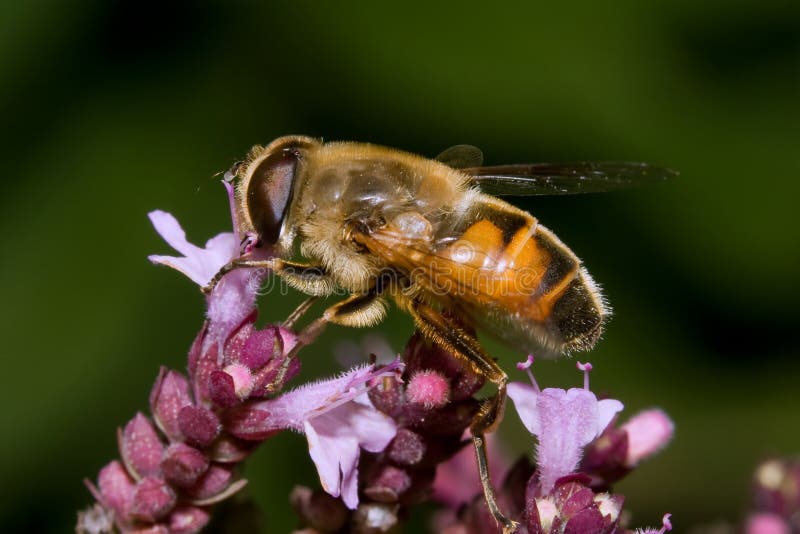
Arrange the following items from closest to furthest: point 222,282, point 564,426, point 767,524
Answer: point 564,426 → point 222,282 → point 767,524

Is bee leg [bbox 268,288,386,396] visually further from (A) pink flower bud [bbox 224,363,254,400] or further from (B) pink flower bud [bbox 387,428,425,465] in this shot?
(B) pink flower bud [bbox 387,428,425,465]

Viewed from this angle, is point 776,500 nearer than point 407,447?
No

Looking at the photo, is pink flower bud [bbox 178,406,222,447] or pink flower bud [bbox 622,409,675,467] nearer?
pink flower bud [bbox 178,406,222,447]

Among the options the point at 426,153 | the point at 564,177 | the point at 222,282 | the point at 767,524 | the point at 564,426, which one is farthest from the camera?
the point at 426,153

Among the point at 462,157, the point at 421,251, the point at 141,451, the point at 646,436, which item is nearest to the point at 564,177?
the point at 462,157

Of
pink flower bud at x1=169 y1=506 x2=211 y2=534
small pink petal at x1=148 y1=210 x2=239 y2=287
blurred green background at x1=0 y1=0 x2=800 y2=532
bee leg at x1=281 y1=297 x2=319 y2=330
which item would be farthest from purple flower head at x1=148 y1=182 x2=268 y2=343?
blurred green background at x1=0 y1=0 x2=800 y2=532

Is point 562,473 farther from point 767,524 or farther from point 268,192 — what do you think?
point 767,524

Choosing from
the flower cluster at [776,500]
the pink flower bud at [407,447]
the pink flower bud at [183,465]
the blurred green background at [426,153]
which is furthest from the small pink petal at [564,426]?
the blurred green background at [426,153]
